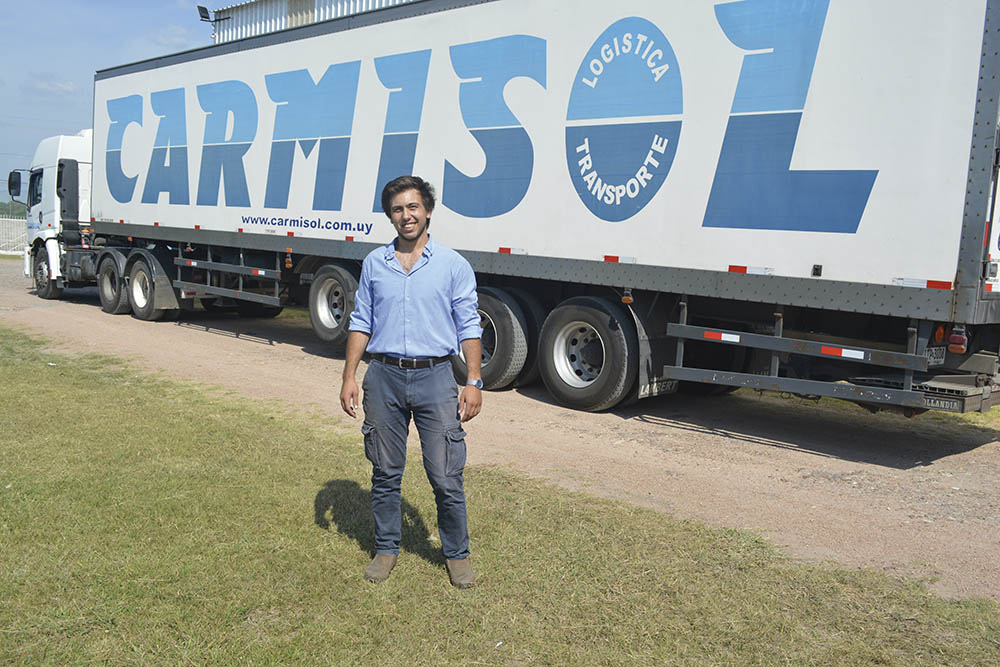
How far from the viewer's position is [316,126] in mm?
11602

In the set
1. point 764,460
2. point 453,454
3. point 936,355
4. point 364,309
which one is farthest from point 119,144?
point 936,355

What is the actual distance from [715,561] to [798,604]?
0.59 metres

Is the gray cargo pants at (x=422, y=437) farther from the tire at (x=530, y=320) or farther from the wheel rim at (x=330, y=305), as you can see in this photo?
the wheel rim at (x=330, y=305)

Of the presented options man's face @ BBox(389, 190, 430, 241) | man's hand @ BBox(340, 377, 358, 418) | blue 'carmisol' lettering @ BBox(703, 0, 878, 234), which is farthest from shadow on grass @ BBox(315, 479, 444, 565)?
blue 'carmisol' lettering @ BBox(703, 0, 878, 234)

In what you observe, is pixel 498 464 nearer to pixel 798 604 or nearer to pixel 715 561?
pixel 715 561

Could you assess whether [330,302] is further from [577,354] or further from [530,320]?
[577,354]

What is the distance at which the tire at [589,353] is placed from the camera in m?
8.52

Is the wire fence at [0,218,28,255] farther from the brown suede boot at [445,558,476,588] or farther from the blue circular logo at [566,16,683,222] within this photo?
the brown suede boot at [445,558,476,588]

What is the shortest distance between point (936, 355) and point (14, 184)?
18.2 meters

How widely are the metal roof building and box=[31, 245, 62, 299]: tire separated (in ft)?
21.2

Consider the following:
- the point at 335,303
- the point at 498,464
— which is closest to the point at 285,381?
the point at 335,303

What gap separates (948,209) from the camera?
6488mm

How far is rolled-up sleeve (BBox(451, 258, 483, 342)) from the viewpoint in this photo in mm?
4281

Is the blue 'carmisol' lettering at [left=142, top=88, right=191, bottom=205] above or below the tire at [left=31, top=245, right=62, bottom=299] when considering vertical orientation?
above
